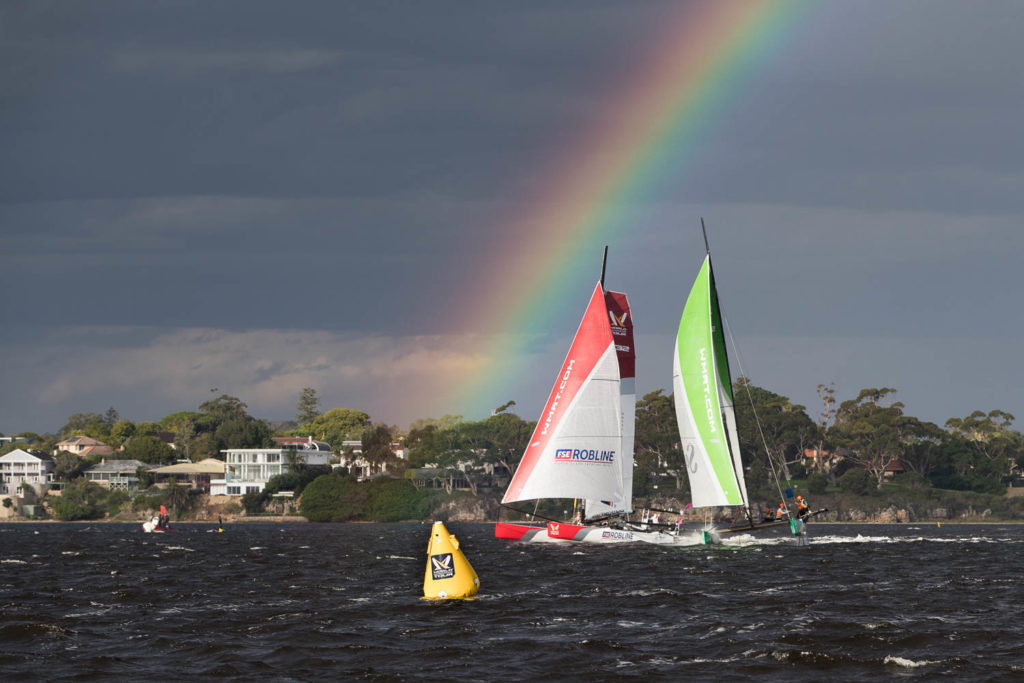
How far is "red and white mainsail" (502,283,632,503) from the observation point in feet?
215

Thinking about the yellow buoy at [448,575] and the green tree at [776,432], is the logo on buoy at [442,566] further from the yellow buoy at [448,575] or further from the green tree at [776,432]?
the green tree at [776,432]

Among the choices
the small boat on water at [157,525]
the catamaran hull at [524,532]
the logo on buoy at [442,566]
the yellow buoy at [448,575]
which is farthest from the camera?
the small boat on water at [157,525]

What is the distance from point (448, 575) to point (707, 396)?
35.6 m

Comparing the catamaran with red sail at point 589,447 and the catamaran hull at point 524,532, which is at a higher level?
the catamaran with red sail at point 589,447

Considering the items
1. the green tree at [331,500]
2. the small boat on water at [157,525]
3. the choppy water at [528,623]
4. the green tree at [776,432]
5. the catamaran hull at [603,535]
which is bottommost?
the choppy water at [528,623]

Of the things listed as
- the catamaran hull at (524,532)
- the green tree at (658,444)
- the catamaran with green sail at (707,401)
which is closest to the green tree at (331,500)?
the green tree at (658,444)

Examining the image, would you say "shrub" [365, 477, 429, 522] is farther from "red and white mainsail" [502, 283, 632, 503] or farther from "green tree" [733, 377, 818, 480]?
"red and white mainsail" [502, 283, 632, 503]

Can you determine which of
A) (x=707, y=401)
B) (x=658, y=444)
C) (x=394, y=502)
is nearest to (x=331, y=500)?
(x=394, y=502)

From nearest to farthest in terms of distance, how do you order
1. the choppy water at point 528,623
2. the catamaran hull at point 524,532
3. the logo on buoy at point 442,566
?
the choppy water at point 528,623 → the logo on buoy at point 442,566 → the catamaran hull at point 524,532

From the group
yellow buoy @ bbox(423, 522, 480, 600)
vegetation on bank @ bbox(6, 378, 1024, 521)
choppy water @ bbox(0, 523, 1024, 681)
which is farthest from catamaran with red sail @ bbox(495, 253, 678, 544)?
vegetation on bank @ bbox(6, 378, 1024, 521)

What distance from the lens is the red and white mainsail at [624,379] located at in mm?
67000

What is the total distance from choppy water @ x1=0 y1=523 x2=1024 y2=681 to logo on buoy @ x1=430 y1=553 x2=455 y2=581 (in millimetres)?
1108

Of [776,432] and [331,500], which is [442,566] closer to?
[331,500]

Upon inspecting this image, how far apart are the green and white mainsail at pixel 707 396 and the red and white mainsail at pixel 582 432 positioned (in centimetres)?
391
